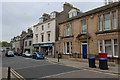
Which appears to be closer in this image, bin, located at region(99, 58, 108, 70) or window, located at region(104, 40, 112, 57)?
bin, located at region(99, 58, 108, 70)

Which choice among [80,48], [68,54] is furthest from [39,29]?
[80,48]

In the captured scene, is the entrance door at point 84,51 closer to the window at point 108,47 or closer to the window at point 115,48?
the window at point 108,47

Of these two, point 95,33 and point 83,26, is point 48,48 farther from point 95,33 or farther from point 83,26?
point 95,33

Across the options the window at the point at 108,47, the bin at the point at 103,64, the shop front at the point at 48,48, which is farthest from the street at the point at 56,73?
the shop front at the point at 48,48

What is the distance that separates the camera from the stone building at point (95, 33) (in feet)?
41.1

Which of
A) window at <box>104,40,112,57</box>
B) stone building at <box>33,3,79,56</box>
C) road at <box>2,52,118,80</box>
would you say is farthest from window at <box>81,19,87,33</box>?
road at <box>2,52,118,80</box>

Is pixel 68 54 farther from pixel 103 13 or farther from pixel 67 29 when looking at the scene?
pixel 103 13

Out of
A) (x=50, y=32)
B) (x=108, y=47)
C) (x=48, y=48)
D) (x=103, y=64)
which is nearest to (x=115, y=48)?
(x=108, y=47)

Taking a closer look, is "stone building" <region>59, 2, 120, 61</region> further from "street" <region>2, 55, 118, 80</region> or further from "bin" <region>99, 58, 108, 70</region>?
"street" <region>2, 55, 118, 80</region>

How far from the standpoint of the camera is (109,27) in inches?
526

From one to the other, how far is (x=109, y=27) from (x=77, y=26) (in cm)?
563

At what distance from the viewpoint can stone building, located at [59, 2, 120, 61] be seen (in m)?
12.5

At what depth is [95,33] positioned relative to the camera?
14570 mm

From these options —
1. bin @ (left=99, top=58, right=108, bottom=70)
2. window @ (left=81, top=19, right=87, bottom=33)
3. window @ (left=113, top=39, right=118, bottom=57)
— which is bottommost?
bin @ (left=99, top=58, right=108, bottom=70)
